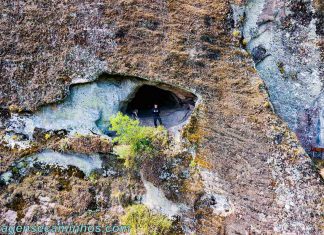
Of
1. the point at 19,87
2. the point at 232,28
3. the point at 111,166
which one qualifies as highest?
the point at 232,28

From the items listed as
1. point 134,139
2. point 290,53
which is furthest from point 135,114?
point 290,53

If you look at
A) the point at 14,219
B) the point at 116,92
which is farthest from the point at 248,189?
the point at 14,219

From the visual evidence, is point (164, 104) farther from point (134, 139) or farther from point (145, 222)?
point (145, 222)

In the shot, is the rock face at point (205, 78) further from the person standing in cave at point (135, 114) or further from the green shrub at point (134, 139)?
the person standing in cave at point (135, 114)

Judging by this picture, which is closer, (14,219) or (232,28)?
(14,219)

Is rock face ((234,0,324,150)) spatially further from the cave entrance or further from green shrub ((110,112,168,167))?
green shrub ((110,112,168,167))

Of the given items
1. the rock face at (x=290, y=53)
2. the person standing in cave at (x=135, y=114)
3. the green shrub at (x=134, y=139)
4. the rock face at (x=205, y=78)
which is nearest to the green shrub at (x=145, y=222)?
the rock face at (x=205, y=78)

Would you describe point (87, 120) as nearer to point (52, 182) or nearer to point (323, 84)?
point (52, 182)
